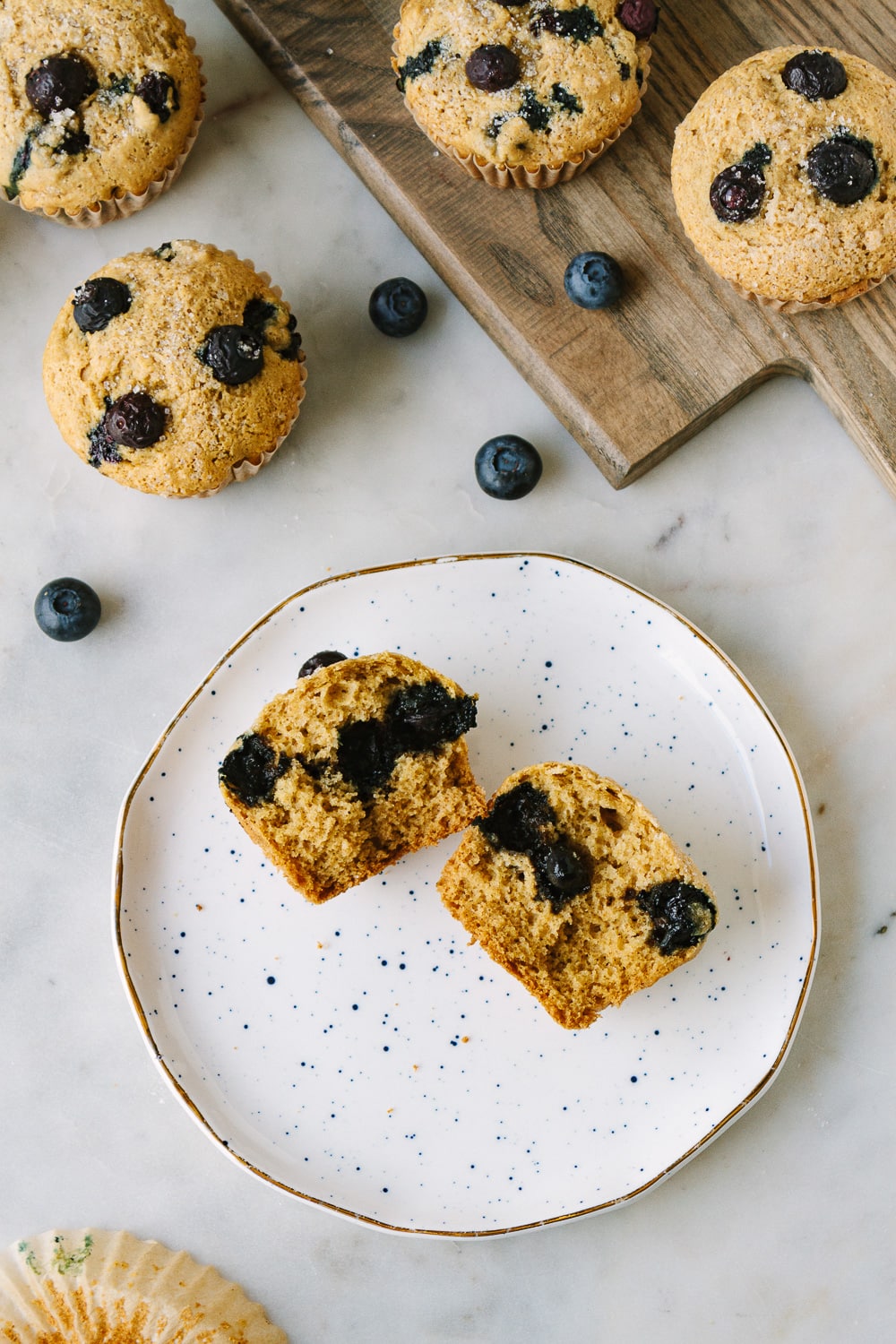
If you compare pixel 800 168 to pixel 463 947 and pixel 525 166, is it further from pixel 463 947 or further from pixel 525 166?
pixel 463 947

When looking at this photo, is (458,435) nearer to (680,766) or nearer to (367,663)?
(367,663)

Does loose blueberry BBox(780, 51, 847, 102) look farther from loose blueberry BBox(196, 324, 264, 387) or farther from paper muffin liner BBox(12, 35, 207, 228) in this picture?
paper muffin liner BBox(12, 35, 207, 228)

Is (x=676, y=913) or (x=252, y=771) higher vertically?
(x=252, y=771)

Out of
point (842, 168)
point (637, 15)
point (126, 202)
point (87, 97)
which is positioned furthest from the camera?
point (126, 202)

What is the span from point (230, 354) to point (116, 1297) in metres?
2.57

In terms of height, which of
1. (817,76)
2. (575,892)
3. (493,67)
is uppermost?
(493,67)

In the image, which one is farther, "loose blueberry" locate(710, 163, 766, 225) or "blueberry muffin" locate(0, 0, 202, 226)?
"blueberry muffin" locate(0, 0, 202, 226)

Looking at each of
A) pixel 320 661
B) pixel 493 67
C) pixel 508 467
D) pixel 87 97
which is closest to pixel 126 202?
pixel 87 97

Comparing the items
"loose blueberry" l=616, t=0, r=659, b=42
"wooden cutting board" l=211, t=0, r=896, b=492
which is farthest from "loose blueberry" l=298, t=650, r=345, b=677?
"loose blueberry" l=616, t=0, r=659, b=42

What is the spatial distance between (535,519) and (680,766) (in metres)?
0.80

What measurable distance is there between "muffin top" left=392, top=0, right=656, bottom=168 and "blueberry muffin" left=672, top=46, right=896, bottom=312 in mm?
262

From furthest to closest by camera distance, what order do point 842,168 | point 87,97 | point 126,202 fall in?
point 126,202 < point 87,97 < point 842,168

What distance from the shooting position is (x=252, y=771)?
9.03 ft

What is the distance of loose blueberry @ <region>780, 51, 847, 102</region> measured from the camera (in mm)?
2643
